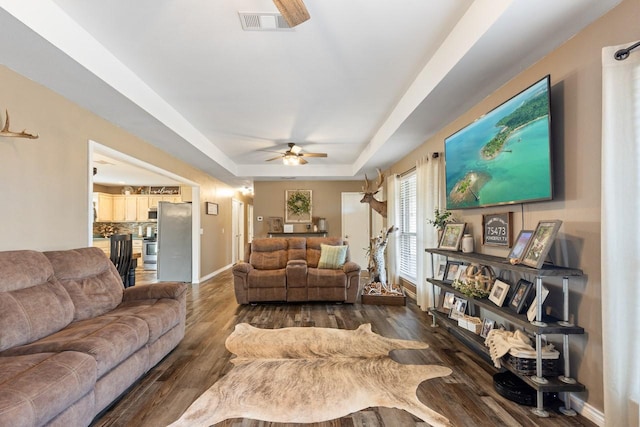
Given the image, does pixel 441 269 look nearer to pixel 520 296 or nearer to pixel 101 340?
pixel 520 296

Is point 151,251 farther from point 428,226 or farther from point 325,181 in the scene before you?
point 428,226

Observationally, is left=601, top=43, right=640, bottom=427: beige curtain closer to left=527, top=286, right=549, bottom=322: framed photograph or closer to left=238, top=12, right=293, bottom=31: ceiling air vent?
left=527, top=286, right=549, bottom=322: framed photograph

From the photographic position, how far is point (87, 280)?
2.74 meters

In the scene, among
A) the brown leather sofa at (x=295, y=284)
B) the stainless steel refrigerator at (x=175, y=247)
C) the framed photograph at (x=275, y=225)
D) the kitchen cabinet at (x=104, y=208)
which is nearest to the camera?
the brown leather sofa at (x=295, y=284)

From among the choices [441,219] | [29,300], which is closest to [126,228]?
[29,300]

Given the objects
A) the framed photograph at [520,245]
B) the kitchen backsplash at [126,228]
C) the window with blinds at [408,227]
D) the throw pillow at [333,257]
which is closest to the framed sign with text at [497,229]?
the framed photograph at [520,245]

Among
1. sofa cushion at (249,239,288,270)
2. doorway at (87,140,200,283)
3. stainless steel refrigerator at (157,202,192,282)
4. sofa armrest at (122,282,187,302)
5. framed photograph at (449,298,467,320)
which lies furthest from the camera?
stainless steel refrigerator at (157,202,192,282)

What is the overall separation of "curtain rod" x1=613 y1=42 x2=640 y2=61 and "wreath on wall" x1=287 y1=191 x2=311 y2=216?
689cm

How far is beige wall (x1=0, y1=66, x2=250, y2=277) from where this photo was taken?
2465 millimetres

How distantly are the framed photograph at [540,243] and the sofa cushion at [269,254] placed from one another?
3780 mm

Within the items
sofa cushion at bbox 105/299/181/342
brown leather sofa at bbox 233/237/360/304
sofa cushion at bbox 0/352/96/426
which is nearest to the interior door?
brown leather sofa at bbox 233/237/360/304

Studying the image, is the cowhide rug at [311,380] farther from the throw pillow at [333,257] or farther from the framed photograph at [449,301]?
the throw pillow at [333,257]

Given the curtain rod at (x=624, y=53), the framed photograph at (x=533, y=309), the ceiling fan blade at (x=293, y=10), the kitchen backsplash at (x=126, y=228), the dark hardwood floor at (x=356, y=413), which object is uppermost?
the ceiling fan blade at (x=293, y=10)

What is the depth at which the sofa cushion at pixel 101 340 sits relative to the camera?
1881mm
